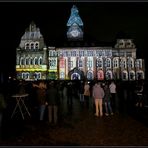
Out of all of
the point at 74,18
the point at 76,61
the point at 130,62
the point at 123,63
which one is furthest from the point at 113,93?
the point at 74,18

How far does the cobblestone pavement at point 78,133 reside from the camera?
9406 mm

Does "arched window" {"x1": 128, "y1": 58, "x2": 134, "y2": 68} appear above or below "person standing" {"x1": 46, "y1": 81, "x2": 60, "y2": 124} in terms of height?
above

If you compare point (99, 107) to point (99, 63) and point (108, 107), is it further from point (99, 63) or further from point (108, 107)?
point (99, 63)

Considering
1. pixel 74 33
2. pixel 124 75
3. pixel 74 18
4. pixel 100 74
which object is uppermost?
pixel 74 18

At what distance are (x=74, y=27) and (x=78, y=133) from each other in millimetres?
73970

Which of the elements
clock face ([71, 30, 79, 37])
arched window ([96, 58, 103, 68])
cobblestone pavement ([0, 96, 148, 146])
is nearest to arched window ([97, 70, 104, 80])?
arched window ([96, 58, 103, 68])

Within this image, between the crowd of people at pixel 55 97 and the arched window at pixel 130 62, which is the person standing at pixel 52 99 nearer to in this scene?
the crowd of people at pixel 55 97

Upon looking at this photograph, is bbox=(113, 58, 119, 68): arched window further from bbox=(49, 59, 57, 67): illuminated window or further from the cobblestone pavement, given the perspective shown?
the cobblestone pavement

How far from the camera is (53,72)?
73125 mm

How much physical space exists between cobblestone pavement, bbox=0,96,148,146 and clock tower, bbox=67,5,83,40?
6931 centimetres

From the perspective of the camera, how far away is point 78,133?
11.0m

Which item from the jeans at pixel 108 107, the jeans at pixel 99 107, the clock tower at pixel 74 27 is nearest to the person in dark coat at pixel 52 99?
the jeans at pixel 99 107

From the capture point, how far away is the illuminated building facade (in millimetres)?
A: 73000

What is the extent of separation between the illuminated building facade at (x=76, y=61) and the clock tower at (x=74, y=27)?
6564 millimetres
